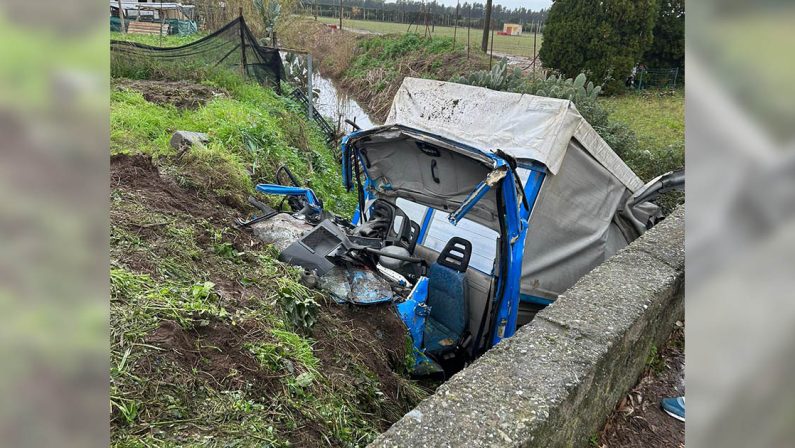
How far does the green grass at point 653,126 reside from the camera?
880 cm

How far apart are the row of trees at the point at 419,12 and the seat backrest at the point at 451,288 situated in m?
18.0

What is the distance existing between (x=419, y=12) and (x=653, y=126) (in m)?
18.4

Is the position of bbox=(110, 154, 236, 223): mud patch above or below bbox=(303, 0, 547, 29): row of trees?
below

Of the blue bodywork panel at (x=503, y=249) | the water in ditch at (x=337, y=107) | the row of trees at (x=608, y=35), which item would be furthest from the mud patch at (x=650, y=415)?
the row of trees at (x=608, y=35)

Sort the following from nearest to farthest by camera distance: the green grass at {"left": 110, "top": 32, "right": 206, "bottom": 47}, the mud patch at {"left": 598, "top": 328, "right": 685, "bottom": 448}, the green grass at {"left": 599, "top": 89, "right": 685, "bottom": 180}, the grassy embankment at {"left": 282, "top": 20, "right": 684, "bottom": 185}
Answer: the mud patch at {"left": 598, "top": 328, "right": 685, "bottom": 448}, the green grass at {"left": 599, "top": 89, "right": 685, "bottom": 180}, the grassy embankment at {"left": 282, "top": 20, "right": 684, "bottom": 185}, the green grass at {"left": 110, "top": 32, "right": 206, "bottom": 47}

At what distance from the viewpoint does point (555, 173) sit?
504 cm

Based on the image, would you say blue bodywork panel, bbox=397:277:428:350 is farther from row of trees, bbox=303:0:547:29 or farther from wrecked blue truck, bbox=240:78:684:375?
row of trees, bbox=303:0:547:29

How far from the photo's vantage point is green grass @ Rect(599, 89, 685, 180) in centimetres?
880

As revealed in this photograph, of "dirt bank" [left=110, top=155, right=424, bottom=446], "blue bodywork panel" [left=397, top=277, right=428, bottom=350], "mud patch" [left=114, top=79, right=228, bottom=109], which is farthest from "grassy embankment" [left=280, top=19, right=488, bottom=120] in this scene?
"dirt bank" [left=110, top=155, right=424, bottom=446]

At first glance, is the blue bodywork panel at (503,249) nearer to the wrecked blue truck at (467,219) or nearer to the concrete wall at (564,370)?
the wrecked blue truck at (467,219)

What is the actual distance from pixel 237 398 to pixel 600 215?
4.50 m

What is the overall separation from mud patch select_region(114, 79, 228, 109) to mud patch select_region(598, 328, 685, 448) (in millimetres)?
8901
